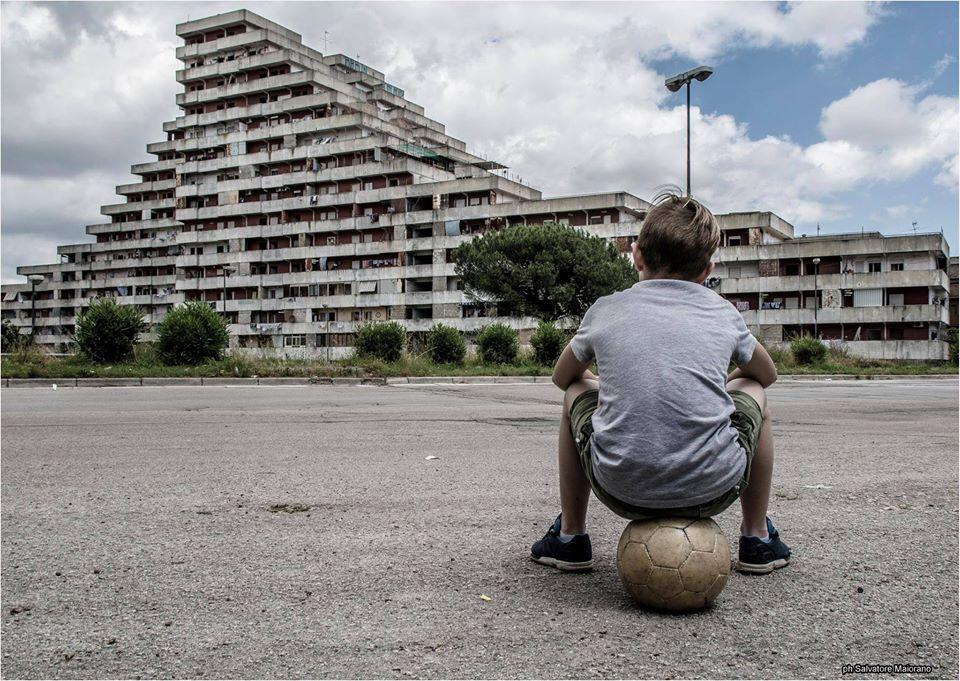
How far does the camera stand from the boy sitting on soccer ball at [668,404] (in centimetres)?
288

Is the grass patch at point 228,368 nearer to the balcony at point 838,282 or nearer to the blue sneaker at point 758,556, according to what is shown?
the blue sneaker at point 758,556

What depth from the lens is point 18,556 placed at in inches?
142

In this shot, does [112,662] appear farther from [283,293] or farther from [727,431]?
[283,293]

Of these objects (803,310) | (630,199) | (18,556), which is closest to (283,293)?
(630,199)

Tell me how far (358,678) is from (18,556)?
2.09 meters

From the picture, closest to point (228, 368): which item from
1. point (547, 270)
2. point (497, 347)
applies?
point (497, 347)

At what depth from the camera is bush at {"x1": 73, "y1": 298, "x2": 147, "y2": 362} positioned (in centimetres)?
2534

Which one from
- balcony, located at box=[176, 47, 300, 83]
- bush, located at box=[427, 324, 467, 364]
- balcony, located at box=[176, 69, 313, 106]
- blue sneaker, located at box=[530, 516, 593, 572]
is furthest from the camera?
balcony, located at box=[176, 47, 300, 83]

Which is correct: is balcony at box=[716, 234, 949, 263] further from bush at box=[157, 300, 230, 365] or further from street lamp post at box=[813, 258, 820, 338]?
bush at box=[157, 300, 230, 365]

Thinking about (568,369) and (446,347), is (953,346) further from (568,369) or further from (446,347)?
(568,369)

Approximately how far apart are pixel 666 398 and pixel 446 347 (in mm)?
27796

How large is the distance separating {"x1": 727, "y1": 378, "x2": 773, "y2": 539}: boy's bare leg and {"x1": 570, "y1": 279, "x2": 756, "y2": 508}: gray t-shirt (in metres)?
0.22

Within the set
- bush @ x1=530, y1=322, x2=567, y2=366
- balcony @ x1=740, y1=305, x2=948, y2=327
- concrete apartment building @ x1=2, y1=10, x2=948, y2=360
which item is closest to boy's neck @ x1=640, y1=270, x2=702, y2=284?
bush @ x1=530, y1=322, x2=567, y2=366

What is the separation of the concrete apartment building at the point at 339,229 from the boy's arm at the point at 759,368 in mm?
64780
